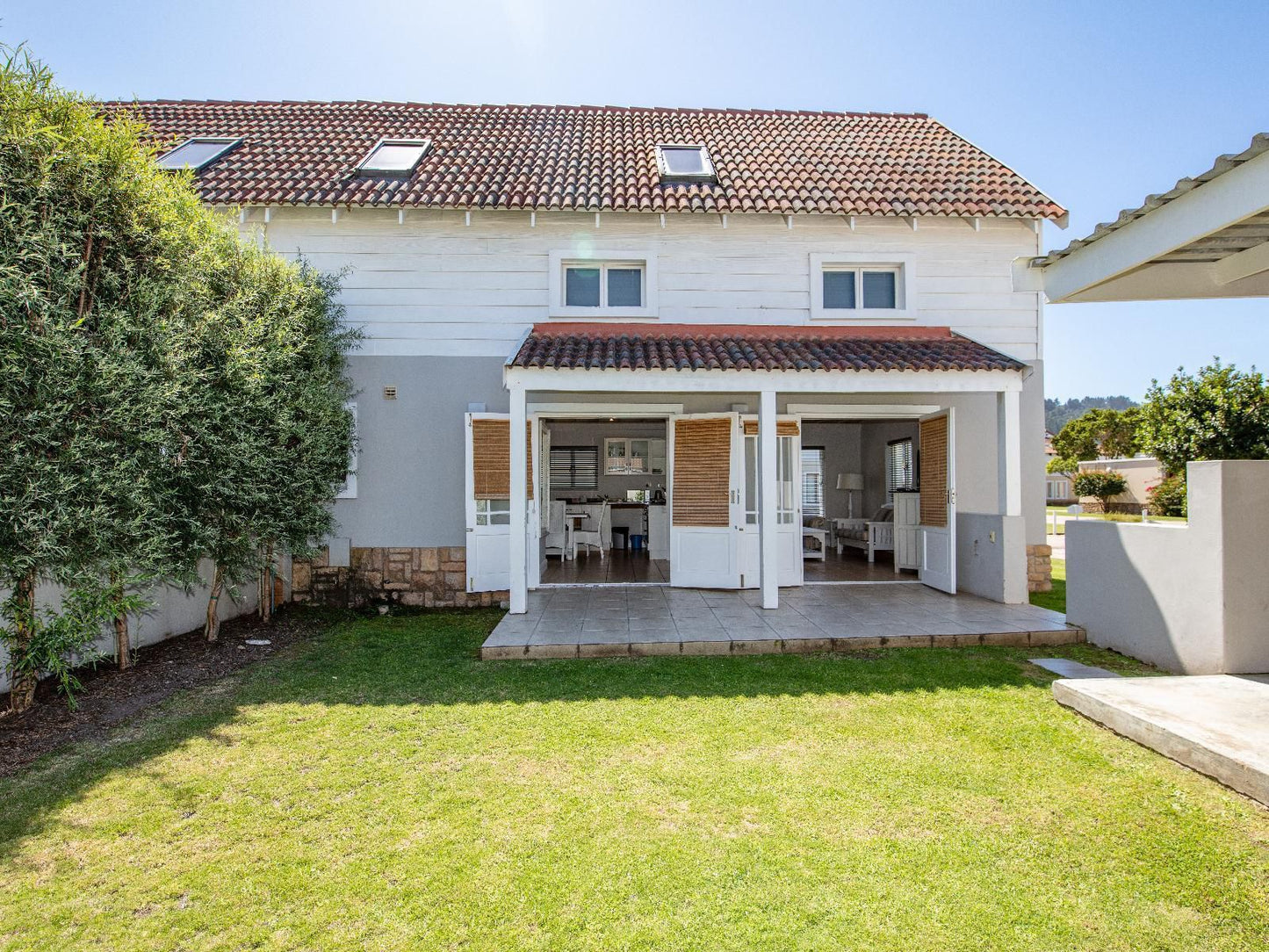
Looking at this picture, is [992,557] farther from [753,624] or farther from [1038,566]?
[753,624]

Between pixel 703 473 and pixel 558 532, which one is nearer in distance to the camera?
pixel 703 473

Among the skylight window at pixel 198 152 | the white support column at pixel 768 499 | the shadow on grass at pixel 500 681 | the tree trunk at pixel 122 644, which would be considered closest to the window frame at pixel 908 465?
the white support column at pixel 768 499

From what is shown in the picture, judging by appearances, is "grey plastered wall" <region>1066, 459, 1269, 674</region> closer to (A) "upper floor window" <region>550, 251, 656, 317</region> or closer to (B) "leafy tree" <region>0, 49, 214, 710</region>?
(A) "upper floor window" <region>550, 251, 656, 317</region>

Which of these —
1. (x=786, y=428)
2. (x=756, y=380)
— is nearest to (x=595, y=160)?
(x=756, y=380)

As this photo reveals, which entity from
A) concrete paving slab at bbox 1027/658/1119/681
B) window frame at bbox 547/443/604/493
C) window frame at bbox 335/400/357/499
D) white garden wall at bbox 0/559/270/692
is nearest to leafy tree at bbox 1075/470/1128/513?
window frame at bbox 547/443/604/493

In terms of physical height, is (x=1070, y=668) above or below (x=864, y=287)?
below

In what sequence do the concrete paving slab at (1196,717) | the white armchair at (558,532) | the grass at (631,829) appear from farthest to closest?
1. the white armchair at (558,532)
2. the concrete paving slab at (1196,717)
3. the grass at (631,829)

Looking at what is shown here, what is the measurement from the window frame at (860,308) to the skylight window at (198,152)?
8.71 meters

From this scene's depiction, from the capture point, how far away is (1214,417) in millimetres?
20453

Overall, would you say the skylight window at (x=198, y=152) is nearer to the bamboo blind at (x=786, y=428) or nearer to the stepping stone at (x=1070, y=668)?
the bamboo blind at (x=786, y=428)

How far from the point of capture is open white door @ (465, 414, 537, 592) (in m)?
8.70

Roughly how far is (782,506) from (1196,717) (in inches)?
206

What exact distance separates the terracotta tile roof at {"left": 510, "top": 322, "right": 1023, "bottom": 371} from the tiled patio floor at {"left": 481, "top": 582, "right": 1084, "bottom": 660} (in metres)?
2.82

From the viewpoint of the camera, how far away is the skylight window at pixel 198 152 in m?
9.28
